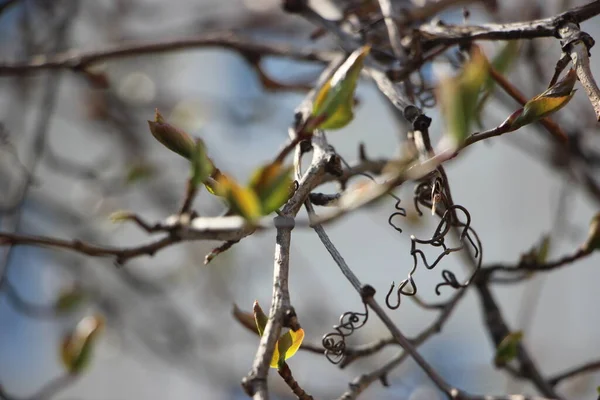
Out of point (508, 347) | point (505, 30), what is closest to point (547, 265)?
point (508, 347)

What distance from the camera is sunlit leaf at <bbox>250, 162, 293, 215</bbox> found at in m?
0.28

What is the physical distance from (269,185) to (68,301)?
0.71 m

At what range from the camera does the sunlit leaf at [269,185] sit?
0.93 feet

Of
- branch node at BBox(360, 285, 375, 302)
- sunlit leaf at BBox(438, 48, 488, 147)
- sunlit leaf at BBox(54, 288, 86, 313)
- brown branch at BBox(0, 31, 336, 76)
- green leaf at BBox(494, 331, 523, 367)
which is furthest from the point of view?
sunlit leaf at BBox(54, 288, 86, 313)

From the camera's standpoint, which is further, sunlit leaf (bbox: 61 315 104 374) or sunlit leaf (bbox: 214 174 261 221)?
sunlit leaf (bbox: 61 315 104 374)

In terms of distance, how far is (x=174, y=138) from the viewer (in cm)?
34

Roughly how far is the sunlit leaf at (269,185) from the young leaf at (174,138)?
58 mm

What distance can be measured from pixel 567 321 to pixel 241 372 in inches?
44.6

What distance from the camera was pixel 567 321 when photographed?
2295 millimetres

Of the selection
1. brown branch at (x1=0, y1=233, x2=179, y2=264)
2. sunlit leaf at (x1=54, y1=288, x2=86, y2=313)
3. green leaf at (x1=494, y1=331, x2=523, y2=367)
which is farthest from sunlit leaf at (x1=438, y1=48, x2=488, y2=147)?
sunlit leaf at (x1=54, y1=288, x2=86, y2=313)

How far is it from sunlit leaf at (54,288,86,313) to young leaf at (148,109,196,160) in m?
0.64

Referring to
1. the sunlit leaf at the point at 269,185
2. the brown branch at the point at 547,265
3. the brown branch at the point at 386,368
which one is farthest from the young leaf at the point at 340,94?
the brown branch at the point at 547,265

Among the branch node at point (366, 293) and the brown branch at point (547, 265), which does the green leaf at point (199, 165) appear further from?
the brown branch at point (547, 265)

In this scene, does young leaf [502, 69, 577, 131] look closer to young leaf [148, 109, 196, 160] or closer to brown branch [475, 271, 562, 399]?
young leaf [148, 109, 196, 160]
